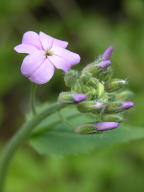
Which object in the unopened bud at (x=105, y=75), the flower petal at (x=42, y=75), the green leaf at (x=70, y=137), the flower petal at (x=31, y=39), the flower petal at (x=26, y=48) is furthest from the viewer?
the green leaf at (x=70, y=137)

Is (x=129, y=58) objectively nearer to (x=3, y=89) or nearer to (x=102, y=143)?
(x=3, y=89)

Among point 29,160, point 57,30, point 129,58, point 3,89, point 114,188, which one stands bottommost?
point 114,188

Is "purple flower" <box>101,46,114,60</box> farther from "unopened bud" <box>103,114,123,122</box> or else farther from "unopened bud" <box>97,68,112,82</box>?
"unopened bud" <box>103,114,123,122</box>

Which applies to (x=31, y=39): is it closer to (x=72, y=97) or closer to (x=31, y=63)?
(x=31, y=63)

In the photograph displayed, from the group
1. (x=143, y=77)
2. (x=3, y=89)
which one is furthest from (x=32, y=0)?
(x=143, y=77)

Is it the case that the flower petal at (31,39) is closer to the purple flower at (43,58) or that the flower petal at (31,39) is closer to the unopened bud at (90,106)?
the purple flower at (43,58)

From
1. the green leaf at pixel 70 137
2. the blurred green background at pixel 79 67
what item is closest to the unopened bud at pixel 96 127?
A: the green leaf at pixel 70 137

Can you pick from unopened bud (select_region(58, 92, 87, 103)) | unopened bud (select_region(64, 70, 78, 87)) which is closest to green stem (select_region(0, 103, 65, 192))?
unopened bud (select_region(58, 92, 87, 103))
